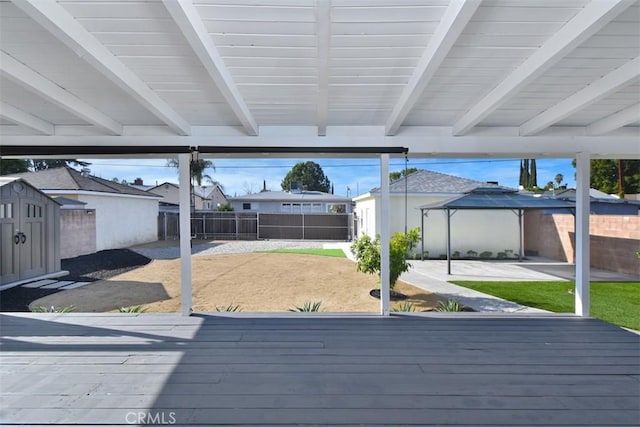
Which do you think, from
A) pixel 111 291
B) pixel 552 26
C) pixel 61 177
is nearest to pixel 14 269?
pixel 111 291

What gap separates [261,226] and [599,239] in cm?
1368

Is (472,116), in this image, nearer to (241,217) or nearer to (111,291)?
(111,291)

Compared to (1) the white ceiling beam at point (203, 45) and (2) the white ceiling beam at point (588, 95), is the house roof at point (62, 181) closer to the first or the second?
(1) the white ceiling beam at point (203, 45)

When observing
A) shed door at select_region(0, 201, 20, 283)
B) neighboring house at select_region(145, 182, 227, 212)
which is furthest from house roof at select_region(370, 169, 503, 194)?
neighboring house at select_region(145, 182, 227, 212)

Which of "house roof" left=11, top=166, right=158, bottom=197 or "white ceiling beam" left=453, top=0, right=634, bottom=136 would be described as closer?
"white ceiling beam" left=453, top=0, right=634, bottom=136

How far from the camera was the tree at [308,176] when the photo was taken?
38.2 meters

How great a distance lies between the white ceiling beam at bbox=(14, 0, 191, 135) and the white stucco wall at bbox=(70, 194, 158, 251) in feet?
36.1

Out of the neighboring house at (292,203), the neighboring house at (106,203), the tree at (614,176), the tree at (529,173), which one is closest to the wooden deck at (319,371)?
the neighboring house at (106,203)

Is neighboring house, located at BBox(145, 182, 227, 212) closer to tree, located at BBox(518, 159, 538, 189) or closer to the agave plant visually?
the agave plant

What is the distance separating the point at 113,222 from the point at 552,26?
1436 centimetres

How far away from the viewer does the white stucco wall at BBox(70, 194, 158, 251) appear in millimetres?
12084

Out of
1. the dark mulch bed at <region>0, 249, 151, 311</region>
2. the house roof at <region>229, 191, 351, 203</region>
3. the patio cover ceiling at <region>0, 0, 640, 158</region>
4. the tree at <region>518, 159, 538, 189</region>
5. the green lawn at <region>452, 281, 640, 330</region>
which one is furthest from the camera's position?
the tree at <region>518, 159, 538, 189</region>

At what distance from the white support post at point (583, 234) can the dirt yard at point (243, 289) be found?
214 centimetres

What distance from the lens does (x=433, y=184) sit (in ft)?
43.5
